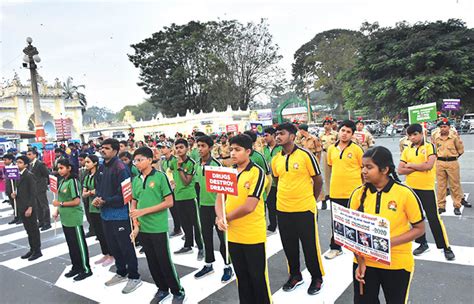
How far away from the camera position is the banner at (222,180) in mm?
2984

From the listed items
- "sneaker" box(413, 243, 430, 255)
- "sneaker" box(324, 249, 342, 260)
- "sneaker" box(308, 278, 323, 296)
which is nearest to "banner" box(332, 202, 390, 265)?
"sneaker" box(308, 278, 323, 296)

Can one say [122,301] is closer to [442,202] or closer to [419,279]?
[419,279]

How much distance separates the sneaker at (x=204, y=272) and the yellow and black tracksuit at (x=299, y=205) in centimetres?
132

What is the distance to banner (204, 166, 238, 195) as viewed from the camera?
298 cm

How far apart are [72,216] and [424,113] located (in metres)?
5.75

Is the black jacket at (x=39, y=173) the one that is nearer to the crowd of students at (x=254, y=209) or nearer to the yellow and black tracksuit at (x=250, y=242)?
the crowd of students at (x=254, y=209)

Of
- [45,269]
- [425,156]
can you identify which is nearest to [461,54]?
[425,156]

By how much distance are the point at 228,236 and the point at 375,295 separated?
1.36 m

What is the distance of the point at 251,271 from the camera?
124 inches

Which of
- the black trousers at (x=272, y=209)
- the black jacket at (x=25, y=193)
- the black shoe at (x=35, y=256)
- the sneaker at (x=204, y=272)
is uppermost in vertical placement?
the black jacket at (x=25, y=193)

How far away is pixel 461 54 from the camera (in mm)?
26688

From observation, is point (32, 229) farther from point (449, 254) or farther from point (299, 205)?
point (449, 254)

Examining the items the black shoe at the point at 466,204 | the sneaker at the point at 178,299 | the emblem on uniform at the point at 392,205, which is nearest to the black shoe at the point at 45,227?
the sneaker at the point at 178,299

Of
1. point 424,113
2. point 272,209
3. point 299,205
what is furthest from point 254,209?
point 424,113
